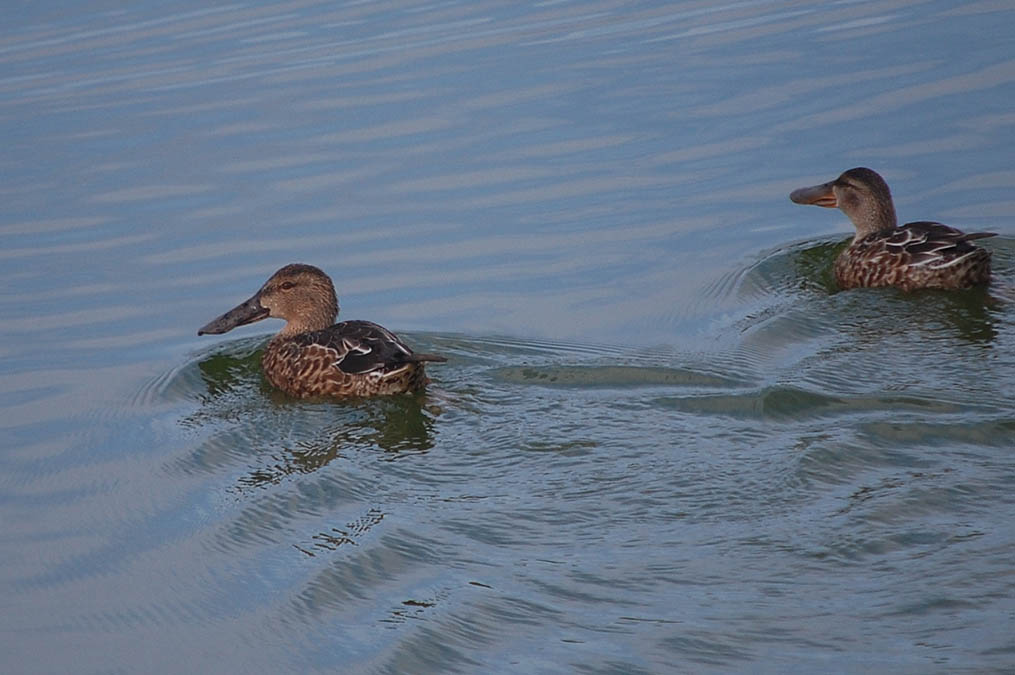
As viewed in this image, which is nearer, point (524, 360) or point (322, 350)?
point (322, 350)

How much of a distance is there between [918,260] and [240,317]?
4391 mm

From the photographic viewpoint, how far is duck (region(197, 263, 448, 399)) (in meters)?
8.81

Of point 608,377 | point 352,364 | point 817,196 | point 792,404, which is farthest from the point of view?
point 817,196

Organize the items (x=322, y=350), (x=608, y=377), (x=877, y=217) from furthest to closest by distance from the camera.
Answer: (x=877, y=217), (x=322, y=350), (x=608, y=377)

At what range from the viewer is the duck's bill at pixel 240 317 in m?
9.96

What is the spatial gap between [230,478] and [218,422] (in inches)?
37.5

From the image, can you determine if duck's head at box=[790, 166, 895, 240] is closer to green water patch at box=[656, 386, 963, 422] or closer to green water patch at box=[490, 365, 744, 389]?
green water patch at box=[490, 365, 744, 389]

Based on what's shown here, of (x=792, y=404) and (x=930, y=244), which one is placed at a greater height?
(x=930, y=244)

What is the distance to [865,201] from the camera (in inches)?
437

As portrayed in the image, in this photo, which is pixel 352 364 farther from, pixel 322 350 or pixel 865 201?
pixel 865 201

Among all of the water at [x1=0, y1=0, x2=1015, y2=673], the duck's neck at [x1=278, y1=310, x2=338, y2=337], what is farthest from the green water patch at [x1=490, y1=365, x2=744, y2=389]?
the duck's neck at [x1=278, y1=310, x2=338, y2=337]

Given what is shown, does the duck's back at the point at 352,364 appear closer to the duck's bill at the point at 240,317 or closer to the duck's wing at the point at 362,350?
the duck's wing at the point at 362,350

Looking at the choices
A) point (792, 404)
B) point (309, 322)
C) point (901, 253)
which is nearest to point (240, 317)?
point (309, 322)

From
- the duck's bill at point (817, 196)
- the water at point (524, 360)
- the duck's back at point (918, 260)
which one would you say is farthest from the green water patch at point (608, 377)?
the duck's bill at point (817, 196)
